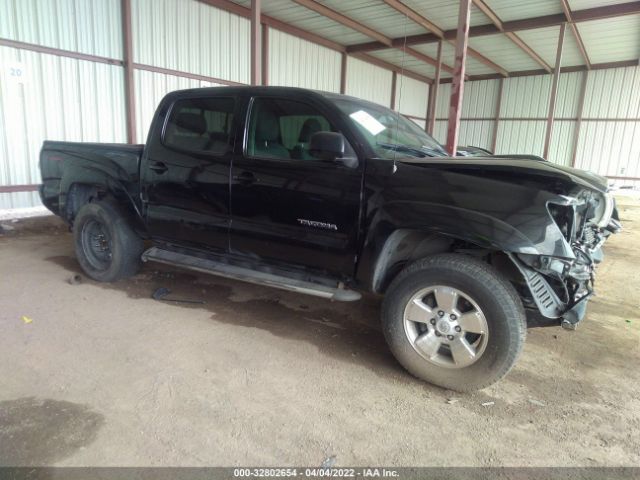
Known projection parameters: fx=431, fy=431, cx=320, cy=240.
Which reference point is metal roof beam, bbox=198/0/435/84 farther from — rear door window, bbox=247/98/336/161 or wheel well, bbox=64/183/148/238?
wheel well, bbox=64/183/148/238

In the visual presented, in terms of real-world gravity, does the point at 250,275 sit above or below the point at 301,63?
below

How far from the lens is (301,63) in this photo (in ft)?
46.1

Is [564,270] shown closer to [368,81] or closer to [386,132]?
[386,132]

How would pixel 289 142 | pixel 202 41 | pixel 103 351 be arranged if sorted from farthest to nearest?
pixel 202 41, pixel 289 142, pixel 103 351

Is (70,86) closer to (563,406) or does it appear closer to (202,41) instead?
(202,41)

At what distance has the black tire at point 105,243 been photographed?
425 centimetres

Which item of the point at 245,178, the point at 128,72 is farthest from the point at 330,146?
the point at 128,72

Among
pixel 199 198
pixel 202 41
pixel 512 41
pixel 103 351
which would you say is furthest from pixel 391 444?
pixel 512 41

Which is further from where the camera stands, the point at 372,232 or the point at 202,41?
the point at 202,41

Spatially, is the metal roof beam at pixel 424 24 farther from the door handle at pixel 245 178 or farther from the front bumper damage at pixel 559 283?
the front bumper damage at pixel 559 283

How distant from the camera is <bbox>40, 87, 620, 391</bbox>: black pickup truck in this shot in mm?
2551

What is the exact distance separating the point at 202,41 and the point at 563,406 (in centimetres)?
1119

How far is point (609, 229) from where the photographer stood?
3.66m

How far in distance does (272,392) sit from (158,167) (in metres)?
2.30
